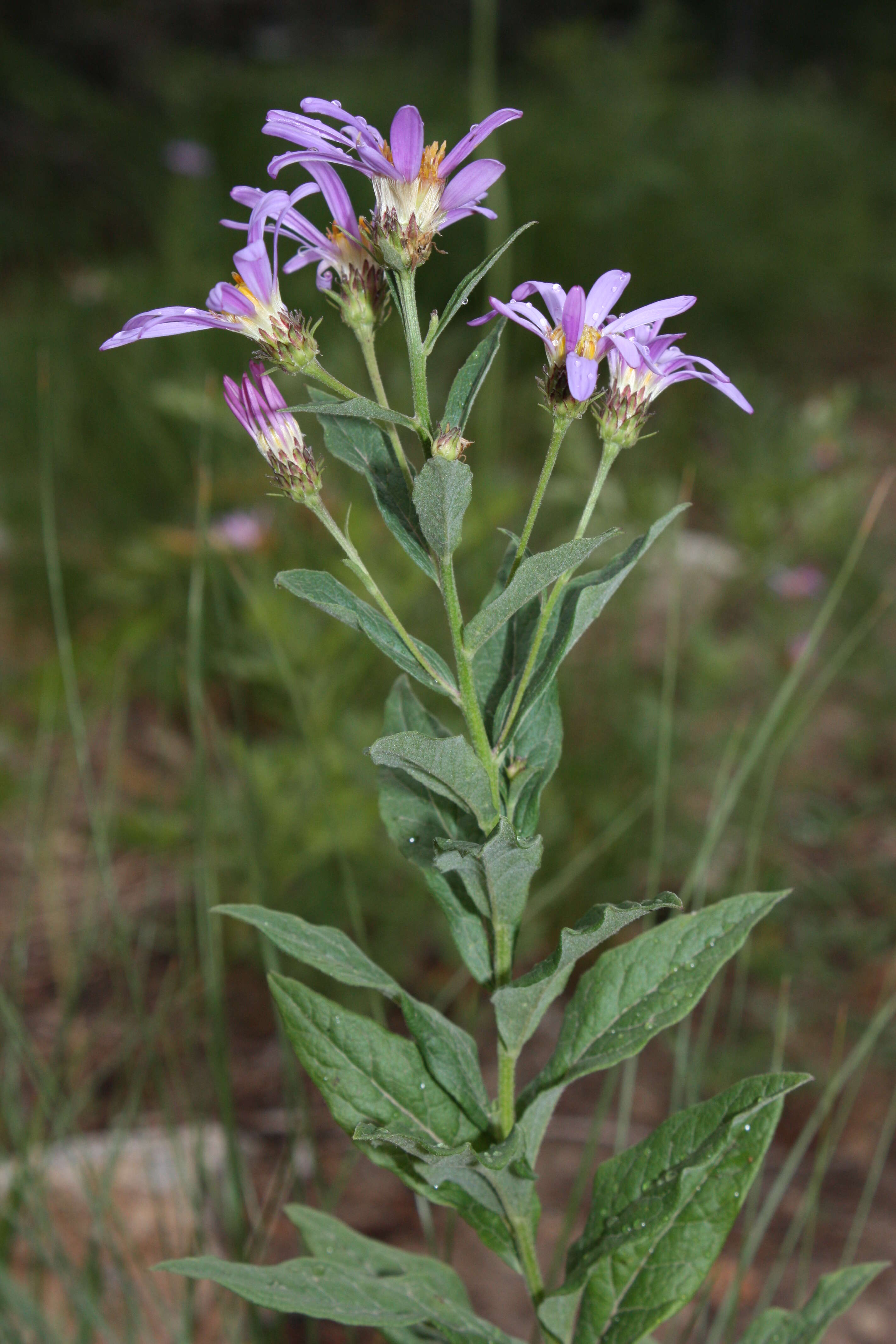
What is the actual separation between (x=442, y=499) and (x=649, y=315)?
6.2 inches

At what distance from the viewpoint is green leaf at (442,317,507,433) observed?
58 cm

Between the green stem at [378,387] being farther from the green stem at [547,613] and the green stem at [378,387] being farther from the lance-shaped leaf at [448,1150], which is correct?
the lance-shaped leaf at [448,1150]

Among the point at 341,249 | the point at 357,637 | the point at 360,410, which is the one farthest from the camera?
the point at 357,637

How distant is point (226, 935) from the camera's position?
1.70 meters

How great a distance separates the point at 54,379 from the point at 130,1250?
8.15 ft

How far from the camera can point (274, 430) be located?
23.9 inches

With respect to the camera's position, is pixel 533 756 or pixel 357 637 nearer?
pixel 533 756

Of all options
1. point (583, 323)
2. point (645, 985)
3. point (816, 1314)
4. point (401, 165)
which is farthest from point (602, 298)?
point (816, 1314)

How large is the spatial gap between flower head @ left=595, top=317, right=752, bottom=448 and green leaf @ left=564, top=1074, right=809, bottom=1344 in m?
0.36

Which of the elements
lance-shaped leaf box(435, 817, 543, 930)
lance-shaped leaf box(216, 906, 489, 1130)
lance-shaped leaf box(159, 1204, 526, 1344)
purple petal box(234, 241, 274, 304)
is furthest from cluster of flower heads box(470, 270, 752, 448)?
lance-shaped leaf box(159, 1204, 526, 1344)

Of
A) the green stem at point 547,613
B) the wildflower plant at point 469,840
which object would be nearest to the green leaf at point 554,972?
the wildflower plant at point 469,840

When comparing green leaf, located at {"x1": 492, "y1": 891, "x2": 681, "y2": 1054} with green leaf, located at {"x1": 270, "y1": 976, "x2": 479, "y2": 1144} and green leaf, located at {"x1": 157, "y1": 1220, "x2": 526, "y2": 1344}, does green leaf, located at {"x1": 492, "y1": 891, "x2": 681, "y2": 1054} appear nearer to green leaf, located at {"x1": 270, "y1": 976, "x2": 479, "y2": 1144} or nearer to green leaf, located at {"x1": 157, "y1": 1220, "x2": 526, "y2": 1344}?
green leaf, located at {"x1": 270, "y1": 976, "x2": 479, "y2": 1144}

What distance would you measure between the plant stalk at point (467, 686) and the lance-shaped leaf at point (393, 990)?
13 cm

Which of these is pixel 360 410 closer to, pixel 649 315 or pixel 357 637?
pixel 649 315
